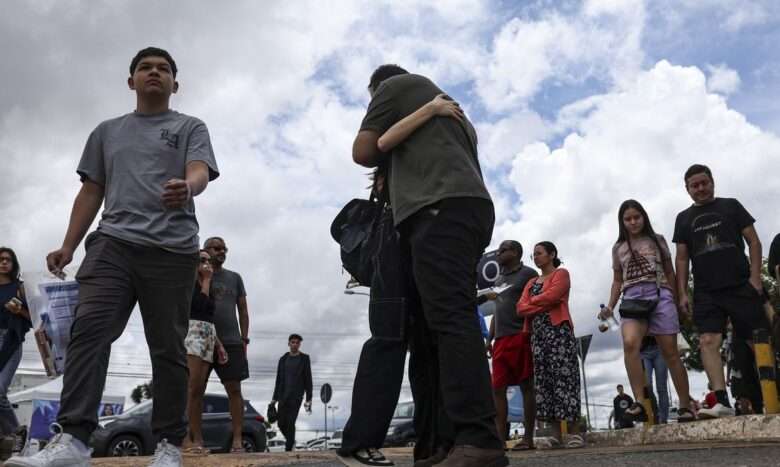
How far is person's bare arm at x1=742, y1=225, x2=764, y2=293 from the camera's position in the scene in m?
5.96

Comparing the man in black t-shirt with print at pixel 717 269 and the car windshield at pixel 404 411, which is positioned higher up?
the man in black t-shirt with print at pixel 717 269

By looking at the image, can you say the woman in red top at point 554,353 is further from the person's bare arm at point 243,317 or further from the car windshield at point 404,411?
the car windshield at point 404,411

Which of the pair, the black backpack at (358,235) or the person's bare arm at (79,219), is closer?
the black backpack at (358,235)

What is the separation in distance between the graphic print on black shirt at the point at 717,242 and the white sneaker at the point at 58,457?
15.4ft

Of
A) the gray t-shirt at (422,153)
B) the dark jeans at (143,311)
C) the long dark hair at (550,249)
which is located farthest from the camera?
the long dark hair at (550,249)

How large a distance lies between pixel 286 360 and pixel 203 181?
8602 mm

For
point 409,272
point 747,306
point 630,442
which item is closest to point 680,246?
point 747,306

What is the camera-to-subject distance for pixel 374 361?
3154mm

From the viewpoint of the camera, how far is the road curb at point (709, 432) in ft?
16.4

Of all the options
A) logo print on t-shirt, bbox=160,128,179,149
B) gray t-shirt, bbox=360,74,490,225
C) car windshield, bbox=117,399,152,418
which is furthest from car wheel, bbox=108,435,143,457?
gray t-shirt, bbox=360,74,490,225

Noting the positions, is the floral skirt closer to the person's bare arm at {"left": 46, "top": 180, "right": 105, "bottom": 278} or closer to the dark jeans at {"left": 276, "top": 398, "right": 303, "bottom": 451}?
the person's bare arm at {"left": 46, "top": 180, "right": 105, "bottom": 278}

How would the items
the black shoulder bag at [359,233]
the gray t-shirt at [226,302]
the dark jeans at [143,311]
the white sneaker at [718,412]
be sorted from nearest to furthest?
1. the dark jeans at [143,311]
2. the black shoulder bag at [359,233]
3. the white sneaker at [718,412]
4. the gray t-shirt at [226,302]

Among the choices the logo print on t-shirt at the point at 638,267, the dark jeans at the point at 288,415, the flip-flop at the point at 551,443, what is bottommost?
the flip-flop at the point at 551,443

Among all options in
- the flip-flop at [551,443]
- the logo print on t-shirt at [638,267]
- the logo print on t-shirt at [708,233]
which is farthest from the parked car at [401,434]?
the logo print on t-shirt at [708,233]
